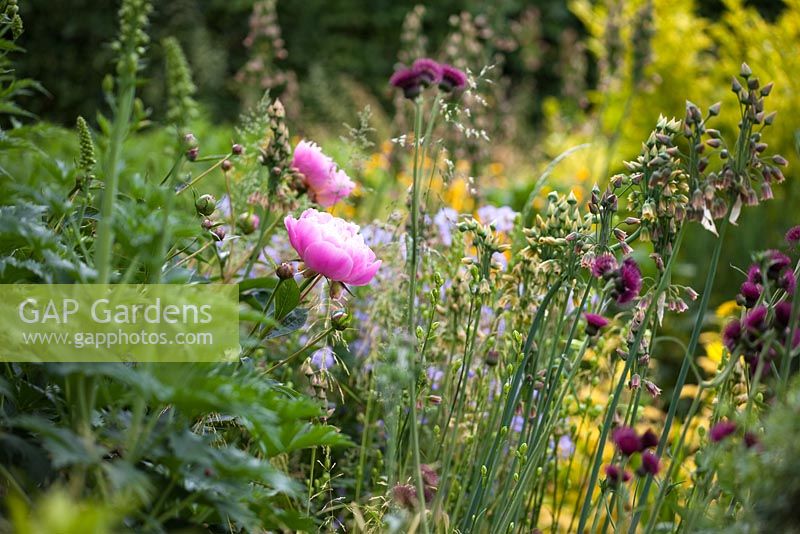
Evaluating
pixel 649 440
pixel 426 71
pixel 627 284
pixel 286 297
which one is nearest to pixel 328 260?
pixel 286 297

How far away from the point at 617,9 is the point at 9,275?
148 inches

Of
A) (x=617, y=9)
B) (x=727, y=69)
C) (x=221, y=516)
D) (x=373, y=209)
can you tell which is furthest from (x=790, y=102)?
(x=221, y=516)

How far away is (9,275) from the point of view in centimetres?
117

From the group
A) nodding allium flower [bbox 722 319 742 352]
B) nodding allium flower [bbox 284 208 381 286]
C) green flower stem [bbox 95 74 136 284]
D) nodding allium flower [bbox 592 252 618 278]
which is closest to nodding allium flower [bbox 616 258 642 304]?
nodding allium flower [bbox 592 252 618 278]

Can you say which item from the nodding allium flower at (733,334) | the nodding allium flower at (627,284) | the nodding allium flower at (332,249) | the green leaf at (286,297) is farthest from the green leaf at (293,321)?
the nodding allium flower at (733,334)

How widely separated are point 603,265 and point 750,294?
249 mm

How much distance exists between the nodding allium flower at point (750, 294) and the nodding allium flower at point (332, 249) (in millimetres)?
637

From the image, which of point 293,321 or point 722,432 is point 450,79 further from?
point 722,432

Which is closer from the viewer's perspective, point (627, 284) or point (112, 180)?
point (112, 180)

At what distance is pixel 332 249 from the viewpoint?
1.40 m

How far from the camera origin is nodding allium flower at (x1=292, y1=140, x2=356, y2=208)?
1.76 metres

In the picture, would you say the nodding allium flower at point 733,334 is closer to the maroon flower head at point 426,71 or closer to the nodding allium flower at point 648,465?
the nodding allium flower at point 648,465

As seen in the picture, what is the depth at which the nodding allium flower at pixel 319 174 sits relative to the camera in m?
1.76

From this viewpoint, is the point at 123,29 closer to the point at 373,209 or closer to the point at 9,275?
the point at 9,275
